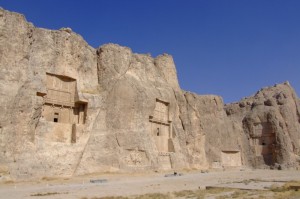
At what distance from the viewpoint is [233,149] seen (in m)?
53.5

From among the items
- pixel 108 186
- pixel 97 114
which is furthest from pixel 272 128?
pixel 108 186

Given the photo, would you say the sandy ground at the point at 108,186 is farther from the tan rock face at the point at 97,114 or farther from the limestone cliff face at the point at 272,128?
the limestone cliff face at the point at 272,128

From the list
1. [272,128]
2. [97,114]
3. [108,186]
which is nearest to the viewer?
[108,186]

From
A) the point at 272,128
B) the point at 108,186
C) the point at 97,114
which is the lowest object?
the point at 108,186

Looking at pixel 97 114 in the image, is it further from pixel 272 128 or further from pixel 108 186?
pixel 272 128

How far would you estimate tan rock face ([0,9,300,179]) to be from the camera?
27.4 metres

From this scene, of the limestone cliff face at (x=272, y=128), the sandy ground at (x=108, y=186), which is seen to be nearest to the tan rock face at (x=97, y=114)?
the limestone cliff face at (x=272, y=128)

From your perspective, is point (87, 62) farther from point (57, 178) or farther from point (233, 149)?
point (233, 149)

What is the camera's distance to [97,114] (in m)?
34.1

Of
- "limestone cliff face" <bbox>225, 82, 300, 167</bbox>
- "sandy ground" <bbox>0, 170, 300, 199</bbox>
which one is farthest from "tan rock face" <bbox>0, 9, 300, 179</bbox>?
"sandy ground" <bbox>0, 170, 300, 199</bbox>

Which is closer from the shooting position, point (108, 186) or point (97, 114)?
point (108, 186)

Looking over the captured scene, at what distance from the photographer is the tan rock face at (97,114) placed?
27.4 m

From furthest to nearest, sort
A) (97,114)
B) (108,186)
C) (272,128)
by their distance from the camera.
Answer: (272,128)
(97,114)
(108,186)

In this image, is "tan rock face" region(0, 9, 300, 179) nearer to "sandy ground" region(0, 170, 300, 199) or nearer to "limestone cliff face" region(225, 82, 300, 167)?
"limestone cliff face" region(225, 82, 300, 167)
